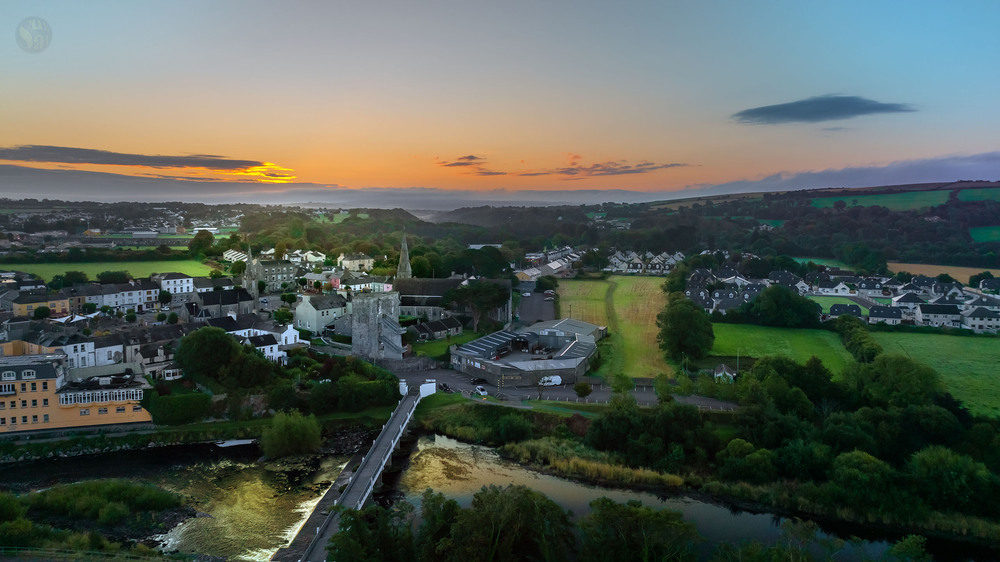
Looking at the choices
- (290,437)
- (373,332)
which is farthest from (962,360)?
(290,437)

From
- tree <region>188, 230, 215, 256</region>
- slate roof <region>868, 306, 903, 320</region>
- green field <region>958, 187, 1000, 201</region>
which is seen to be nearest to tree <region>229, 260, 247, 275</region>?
tree <region>188, 230, 215, 256</region>

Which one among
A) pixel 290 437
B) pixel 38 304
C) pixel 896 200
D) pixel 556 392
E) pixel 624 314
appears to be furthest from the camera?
pixel 896 200

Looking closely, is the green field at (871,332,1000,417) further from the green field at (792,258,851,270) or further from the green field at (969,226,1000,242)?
the green field at (969,226,1000,242)

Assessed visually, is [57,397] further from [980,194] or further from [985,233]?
[980,194]

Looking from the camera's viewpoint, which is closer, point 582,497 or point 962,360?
point 582,497

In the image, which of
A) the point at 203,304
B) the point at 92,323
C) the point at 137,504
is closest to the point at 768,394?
the point at 137,504

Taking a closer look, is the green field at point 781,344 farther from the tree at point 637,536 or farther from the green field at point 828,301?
the tree at point 637,536
